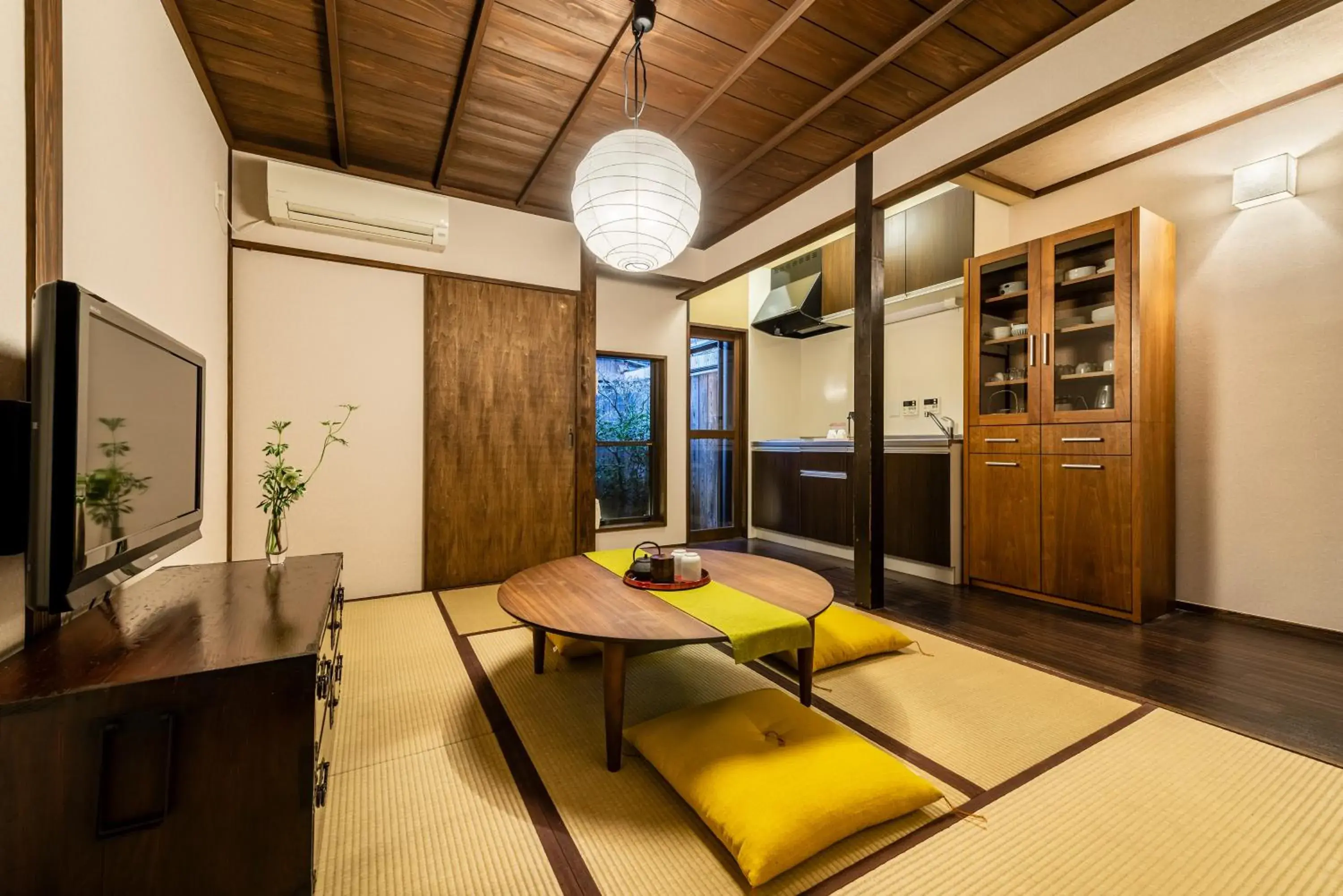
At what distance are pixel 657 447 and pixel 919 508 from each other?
2228 millimetres

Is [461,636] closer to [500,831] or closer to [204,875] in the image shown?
[500,831]

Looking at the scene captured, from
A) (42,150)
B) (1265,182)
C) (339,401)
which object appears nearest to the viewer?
(42,150)

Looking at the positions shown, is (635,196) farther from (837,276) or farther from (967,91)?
(837,276)

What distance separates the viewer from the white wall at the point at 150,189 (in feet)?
4.84

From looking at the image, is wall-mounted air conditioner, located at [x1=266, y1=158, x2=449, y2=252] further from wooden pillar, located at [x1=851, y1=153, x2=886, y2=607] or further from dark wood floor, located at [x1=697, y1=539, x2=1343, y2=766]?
dark wood floor, located at [x1=697, y1=539, x2=1343, y2=766]

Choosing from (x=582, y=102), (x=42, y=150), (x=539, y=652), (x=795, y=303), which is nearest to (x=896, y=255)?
(x=795, y=303)

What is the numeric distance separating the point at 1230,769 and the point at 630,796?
174 centimetres

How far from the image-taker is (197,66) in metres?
2.47

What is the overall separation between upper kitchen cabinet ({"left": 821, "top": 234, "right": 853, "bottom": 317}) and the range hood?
50mm

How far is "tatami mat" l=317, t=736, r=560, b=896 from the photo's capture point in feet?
3.97

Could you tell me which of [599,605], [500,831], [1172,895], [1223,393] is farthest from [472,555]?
[1223,393]

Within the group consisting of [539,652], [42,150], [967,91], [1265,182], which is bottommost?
[539,652]

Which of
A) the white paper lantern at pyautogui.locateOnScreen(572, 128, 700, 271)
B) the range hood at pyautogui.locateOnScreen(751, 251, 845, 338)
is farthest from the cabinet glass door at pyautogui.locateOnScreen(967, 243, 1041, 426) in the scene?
the white paper lantern at pyautogui.locateOnScreen(572, 128, 700, 271)

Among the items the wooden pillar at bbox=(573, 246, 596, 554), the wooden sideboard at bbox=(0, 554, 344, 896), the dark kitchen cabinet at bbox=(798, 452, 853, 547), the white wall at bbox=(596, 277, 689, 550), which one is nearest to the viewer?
the wooden sideboard at bbox=(0, 554, 344, 896)
